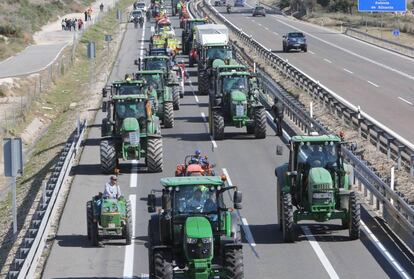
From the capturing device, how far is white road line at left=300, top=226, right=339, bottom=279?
20984 millimetres

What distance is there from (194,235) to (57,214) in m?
9.60

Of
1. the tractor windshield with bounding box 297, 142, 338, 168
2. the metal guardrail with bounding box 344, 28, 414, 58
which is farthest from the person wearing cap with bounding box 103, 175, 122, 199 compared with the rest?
the metal guardrail with bounding box 344, 28, 414, 58

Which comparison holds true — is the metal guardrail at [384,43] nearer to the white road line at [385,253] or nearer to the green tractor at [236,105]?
the green tractor at [236,105]

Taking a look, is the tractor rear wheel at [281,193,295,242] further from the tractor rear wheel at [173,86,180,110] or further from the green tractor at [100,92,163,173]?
the tractor rear wheel at [173,86,180,110]

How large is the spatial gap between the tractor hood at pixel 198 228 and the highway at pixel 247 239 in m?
2.69

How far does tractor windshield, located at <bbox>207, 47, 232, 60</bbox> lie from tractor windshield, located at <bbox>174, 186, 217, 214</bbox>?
118ft

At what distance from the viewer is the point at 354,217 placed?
22594 mm

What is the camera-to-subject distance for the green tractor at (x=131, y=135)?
105 ft

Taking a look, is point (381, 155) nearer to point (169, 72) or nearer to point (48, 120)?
point (169, 72)

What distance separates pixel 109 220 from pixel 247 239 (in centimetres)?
325

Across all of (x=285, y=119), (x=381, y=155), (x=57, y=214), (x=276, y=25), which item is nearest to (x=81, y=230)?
(x=57, y=214)

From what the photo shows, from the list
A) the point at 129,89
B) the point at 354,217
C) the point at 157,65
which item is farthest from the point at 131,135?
the point at 157,65

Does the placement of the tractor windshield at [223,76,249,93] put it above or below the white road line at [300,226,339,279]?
above

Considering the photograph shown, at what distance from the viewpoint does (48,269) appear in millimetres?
21734
